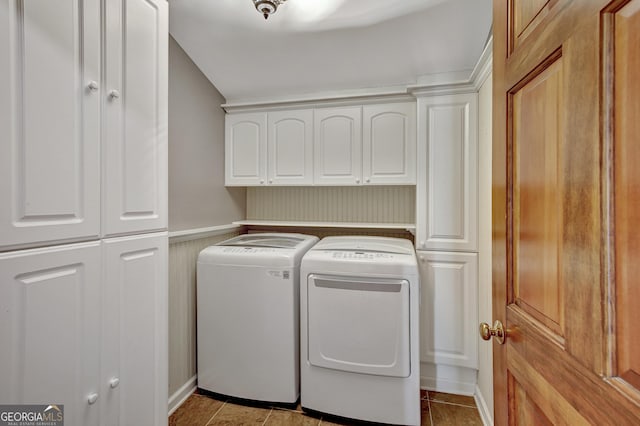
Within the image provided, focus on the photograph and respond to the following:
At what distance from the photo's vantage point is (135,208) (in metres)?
1.19

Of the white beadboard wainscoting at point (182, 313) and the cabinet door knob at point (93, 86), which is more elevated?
the cabinet door knob at point (93, 86)

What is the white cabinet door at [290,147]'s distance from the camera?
238 cm

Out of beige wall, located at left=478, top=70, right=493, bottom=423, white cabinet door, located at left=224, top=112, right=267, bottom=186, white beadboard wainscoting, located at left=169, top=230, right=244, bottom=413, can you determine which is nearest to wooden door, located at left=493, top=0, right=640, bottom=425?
beige wall, located at left=478, top=70, right=493, bottom=423

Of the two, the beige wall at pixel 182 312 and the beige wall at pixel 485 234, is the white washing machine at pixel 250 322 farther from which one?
the beige wall at pixel 485 234

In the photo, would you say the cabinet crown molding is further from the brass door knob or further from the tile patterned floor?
the tile patterned floor

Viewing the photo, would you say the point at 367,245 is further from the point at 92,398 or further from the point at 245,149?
the point at 92,398

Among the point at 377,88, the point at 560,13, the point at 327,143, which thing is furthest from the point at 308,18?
the point at 560,13

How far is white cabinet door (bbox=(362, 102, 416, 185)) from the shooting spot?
7.14 ft

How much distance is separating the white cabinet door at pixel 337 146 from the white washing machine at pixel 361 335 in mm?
707

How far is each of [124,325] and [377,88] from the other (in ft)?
6.70

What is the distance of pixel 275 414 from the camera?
1.85m

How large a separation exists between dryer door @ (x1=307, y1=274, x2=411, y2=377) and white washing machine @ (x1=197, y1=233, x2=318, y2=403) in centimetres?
15

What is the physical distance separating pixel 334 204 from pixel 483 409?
1693 millimetres

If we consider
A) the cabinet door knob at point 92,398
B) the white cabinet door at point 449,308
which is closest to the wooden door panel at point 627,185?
the cabinet door knob at point 92,398
